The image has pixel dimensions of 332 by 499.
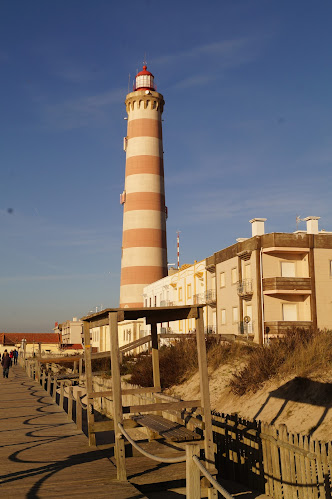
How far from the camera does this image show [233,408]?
19281 millimetres

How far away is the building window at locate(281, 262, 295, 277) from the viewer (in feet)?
112

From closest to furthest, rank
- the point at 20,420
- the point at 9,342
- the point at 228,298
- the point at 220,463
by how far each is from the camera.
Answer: the point at 220,463 → the point at 20,420 → the point at 228,298 → the point at 9,342

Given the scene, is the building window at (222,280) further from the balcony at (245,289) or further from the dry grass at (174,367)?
the dry grass at (174,367)

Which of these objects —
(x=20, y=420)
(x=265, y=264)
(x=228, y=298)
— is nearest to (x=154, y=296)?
(x=228, y=298)

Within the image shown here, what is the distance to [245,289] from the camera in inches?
1388

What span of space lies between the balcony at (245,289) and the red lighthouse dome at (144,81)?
27610 millimetres

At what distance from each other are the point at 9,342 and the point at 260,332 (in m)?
76.6

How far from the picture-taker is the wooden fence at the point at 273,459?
844 cm

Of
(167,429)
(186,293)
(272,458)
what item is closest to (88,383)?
(167,429)

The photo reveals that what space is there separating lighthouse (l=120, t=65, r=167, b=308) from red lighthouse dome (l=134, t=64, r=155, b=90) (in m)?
2.50

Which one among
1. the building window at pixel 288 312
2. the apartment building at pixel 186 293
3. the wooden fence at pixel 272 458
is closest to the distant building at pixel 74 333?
the apartment building at pixel 186 293

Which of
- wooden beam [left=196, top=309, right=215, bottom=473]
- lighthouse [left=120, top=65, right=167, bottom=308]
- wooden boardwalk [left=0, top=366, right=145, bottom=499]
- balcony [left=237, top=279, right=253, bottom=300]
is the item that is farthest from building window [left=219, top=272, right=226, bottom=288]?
wooden beam [left=196, top=309, right=215, bottom=473]

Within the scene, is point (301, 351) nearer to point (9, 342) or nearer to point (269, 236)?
point (269, 236)

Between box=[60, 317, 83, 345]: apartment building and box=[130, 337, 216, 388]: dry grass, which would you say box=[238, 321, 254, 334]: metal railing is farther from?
box=[60, 317, 83, 345]: apartment building
